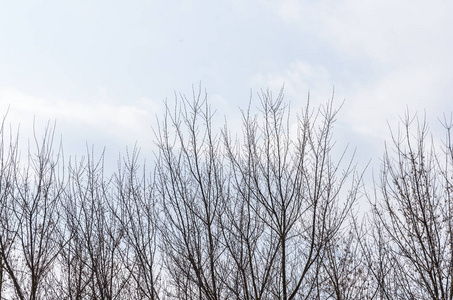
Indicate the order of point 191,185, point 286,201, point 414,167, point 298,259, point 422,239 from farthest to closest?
point 298,259, point 414,167, point 422,239, point 191,185, point 286,201

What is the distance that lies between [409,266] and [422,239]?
98 cm

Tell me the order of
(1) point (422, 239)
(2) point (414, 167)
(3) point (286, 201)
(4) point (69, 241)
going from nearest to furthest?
(3) point (286, 201) → (4) point (69, 241) → (1) point (422, 239) → (2) point (414, 167)

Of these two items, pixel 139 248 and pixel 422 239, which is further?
pixel 422 239

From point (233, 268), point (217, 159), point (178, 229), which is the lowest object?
point (233, 268)

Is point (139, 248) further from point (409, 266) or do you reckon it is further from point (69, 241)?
point (409, 266)

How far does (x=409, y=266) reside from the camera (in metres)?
7.61

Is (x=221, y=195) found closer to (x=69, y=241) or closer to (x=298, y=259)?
(x=69, y=241)

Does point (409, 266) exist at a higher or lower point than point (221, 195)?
lower

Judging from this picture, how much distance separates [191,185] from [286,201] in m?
1.29

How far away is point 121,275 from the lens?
292 inches

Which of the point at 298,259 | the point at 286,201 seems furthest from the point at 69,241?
the point at 298,259

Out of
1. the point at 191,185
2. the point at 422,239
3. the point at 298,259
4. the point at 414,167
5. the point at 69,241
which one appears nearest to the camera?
the point at 191,185

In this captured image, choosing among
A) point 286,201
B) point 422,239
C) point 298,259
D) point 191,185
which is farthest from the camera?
Result: point 298,259

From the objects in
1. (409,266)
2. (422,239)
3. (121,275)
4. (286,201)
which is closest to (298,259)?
(409,266)
